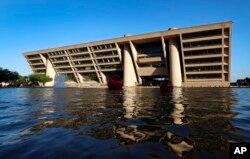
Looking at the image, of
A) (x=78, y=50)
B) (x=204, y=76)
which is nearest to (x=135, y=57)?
(x=204, y=76)

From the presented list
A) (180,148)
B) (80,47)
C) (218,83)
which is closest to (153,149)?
(180,148)

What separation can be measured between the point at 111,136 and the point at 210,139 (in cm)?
261

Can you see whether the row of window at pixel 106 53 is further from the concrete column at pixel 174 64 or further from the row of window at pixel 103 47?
the concrete column at pixel 174 64

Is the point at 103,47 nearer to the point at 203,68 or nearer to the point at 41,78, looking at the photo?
the point at 41,78

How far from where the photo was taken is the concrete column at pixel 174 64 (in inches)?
3105

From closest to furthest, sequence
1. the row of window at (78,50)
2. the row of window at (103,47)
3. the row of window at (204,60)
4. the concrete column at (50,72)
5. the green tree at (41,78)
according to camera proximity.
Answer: the row of window at (204,60) < the row of window at (103,47) < the row of window at (78,50) < the green tree at (41,78) < the concrete column at (50,72)

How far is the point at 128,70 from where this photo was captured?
292 feet

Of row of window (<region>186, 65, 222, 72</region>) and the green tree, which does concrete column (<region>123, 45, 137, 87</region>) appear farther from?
the green tree

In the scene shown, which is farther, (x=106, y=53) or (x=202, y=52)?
(x=106, y=53)

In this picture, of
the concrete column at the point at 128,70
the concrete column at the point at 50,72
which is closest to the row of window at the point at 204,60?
the concrete column at the point at 128,70

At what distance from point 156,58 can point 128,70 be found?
38.8 ft

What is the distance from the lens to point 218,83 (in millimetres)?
74562

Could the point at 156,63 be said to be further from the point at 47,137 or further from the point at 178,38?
the point at 47,137

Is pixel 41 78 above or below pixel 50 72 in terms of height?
below
